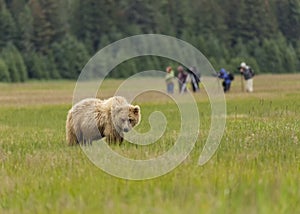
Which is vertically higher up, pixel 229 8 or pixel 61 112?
pixel 229 8

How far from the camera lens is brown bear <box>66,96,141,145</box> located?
13062 mm

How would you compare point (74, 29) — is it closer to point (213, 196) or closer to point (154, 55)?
point (154, 55)

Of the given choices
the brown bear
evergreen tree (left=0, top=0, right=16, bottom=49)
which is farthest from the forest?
the brown bear

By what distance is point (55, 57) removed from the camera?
86500 millimetres

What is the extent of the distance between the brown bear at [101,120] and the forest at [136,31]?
63.9 m

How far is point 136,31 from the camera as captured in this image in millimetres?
89312

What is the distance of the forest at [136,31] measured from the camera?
267 feet

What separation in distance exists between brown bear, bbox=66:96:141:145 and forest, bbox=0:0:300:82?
63.9 meters

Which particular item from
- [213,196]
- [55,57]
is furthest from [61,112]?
[55,57]

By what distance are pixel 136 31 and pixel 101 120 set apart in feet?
251

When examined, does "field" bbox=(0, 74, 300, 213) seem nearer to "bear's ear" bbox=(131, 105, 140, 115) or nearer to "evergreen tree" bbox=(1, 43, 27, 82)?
"bear's ear" bbox=(131, 105, 140, 115)

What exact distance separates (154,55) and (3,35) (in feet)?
65.7

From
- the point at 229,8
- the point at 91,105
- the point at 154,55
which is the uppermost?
the point at 229,8

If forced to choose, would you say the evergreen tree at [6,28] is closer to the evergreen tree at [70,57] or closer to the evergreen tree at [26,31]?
the evergreen tree at [26,31]
